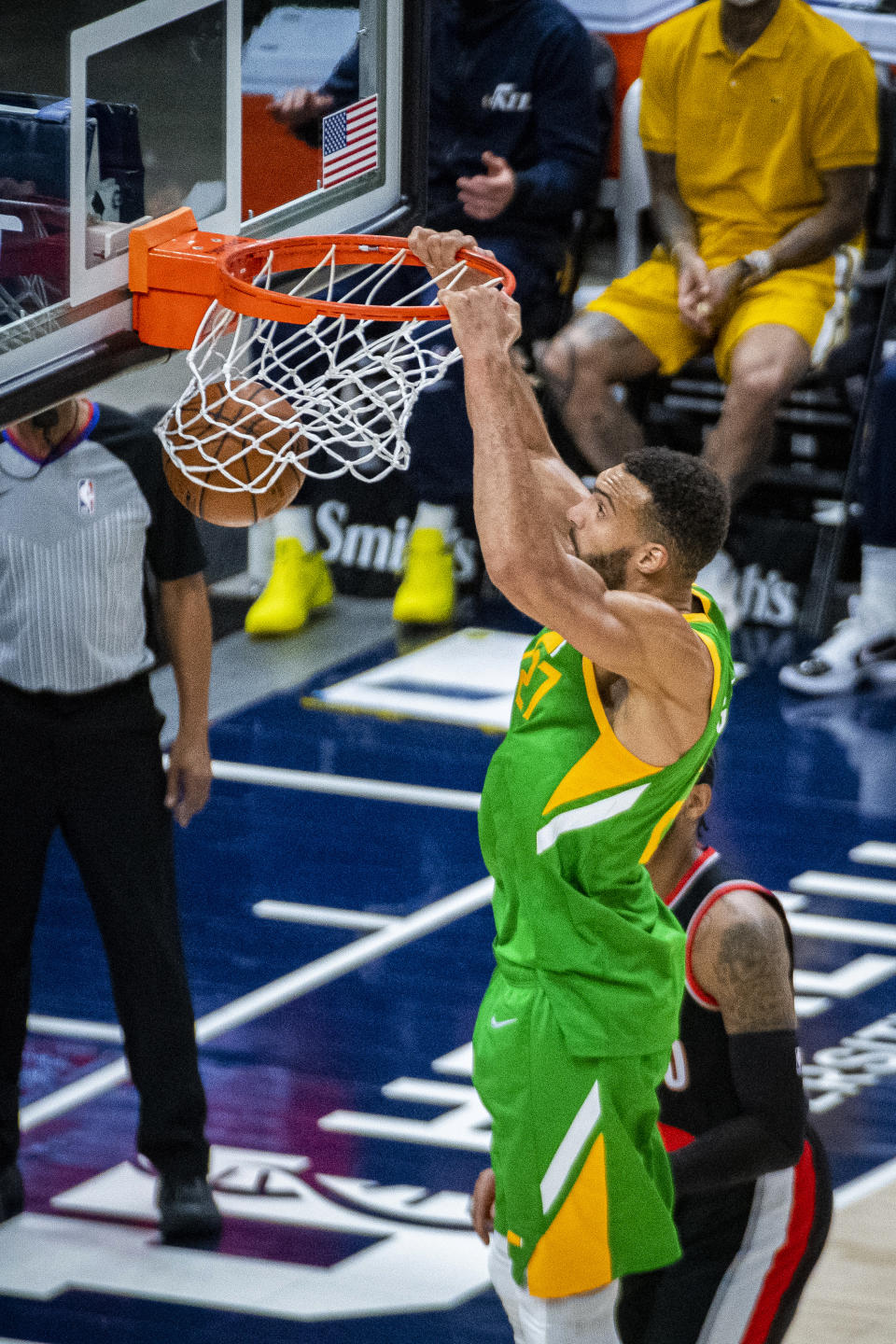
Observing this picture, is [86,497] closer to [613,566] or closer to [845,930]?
[613,566]

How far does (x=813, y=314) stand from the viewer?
815 centimetres

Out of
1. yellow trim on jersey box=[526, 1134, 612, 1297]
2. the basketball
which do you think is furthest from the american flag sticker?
yellow trim on jersey box=[526, 1134, 612, 1297]

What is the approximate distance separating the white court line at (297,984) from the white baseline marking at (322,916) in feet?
0.16

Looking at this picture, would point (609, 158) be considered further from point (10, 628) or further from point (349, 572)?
point (10, 628)

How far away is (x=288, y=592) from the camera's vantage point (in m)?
8.41

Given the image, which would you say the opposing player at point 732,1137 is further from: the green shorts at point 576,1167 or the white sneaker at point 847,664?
the white sneaker at point 847,664

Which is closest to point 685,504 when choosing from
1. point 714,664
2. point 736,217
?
point 714,664

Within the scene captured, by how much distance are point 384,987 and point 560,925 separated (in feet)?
7.96

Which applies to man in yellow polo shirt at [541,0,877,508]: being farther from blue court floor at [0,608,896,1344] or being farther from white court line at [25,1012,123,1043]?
white court line at [25,1012,123,1043]

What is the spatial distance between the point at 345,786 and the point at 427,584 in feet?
5.67

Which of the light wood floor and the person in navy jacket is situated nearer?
the light wood floor

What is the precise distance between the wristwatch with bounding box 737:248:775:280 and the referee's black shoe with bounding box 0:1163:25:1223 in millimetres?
4814

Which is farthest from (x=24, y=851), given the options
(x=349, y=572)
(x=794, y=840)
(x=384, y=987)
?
(x=349, y=572)

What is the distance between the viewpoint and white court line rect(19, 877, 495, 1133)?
5062 mm
